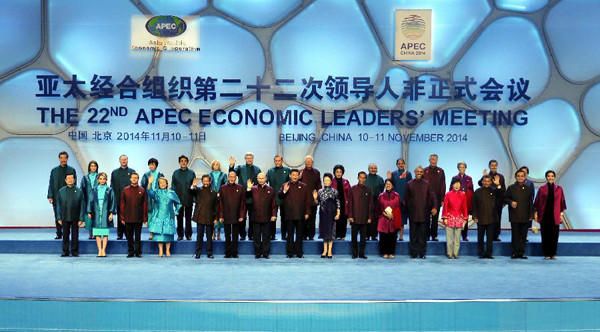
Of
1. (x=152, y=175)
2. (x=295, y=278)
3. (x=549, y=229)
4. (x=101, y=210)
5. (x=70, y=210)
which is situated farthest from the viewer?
(x=152, y=175)

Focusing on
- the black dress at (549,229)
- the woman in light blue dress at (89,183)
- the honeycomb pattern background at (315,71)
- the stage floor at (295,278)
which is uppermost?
the honeycomb pattern background at (315,71)

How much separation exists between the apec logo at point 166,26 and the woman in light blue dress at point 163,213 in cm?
296

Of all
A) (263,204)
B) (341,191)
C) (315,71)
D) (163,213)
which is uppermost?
(315,71)

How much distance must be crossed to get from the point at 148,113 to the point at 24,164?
6.68 feet

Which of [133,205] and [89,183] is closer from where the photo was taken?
[133,205]

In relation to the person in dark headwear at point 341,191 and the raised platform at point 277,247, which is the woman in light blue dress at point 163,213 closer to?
the raised platform at point 277,247

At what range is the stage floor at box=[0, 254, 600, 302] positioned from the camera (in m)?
6.53

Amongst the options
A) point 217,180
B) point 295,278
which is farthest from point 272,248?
point 295,278

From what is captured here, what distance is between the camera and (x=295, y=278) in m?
7.56

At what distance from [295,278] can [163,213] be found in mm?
2368

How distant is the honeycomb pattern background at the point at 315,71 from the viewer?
11.3m

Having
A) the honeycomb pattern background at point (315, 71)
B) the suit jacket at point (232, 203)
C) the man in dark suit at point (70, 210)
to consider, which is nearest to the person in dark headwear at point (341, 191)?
the suit jacket at point (232, 203)

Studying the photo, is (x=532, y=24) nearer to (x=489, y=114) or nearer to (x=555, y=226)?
(x=489, y=114)

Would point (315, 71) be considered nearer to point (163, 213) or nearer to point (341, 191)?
point (341, 191)
